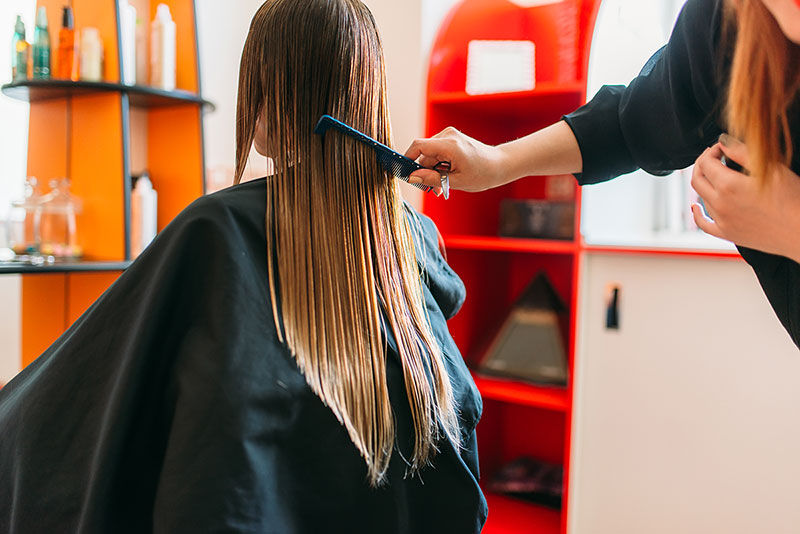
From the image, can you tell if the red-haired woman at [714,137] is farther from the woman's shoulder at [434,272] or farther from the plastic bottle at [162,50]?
the plastic bottle at [162,50]

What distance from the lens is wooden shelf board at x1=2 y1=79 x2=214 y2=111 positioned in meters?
1.98

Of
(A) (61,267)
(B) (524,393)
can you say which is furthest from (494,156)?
(A) (61,267)

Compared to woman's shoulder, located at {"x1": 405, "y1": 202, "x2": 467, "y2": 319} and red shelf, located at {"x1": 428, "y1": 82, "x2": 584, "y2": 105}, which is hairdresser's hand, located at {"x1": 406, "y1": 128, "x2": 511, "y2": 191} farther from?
red shelf, located at {"x1": 428, "y1": 82, "x2": 584, "y2": 105}

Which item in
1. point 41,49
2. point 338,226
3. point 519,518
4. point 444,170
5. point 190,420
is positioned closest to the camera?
point 190,420

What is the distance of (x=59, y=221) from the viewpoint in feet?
6.85

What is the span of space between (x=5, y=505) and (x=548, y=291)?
5.95 ft


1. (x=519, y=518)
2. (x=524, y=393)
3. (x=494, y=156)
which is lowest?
(x=519, y=518)

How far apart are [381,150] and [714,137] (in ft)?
1.65

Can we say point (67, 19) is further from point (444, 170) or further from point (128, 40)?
point (444, 170)

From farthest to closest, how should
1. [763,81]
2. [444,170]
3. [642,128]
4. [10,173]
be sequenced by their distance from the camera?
[10,173] → [444,170] → [642,128] → [763,81]

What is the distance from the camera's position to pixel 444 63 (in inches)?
91.7

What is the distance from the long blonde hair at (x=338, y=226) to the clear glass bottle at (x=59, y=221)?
4.43 feet

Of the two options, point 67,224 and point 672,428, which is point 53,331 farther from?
point 672,428

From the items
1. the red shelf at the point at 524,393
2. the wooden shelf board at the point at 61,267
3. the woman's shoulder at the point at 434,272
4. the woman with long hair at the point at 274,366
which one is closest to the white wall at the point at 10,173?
the wooden shelf board at the point at 61,267
